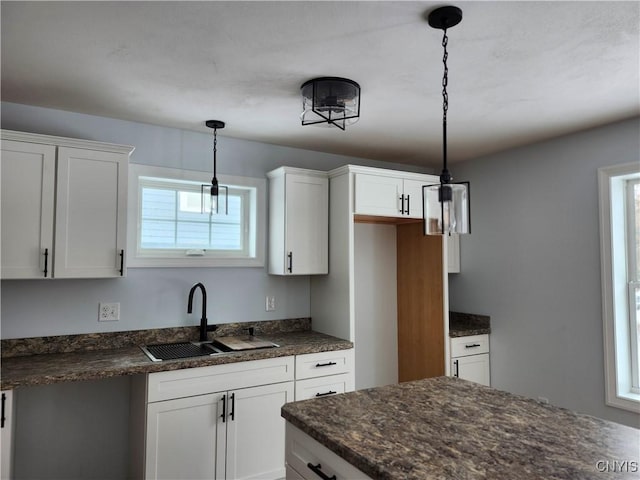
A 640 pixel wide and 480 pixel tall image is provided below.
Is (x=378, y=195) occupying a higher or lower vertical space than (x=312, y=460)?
higher

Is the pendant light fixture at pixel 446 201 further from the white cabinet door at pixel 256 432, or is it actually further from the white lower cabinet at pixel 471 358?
the white lower cabinet at pixel 471 358

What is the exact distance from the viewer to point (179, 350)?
278cm

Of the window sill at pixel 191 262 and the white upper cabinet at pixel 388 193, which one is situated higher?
the white upper cabinet at pixel 388 193

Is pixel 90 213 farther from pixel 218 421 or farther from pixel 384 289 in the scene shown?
pixel 384 289

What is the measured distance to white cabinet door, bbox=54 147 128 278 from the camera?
8.15 feet

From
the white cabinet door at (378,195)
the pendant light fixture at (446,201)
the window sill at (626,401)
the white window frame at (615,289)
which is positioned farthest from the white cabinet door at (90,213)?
the window sill at (626,401)

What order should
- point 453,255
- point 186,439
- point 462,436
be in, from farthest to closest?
point 453,255 < point 186,439 < point 462,436

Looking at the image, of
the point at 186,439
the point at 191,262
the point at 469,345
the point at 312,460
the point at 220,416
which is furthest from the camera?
the point at 469,345

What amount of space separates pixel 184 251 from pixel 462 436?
2.40 metres

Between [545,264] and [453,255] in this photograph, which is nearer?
[545,264]

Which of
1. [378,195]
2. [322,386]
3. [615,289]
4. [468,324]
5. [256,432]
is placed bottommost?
[256,432]

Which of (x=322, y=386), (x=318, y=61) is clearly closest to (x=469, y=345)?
(x=322, y=386)

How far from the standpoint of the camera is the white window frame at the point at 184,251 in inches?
117

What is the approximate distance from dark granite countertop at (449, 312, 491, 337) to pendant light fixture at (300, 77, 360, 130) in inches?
85.4
